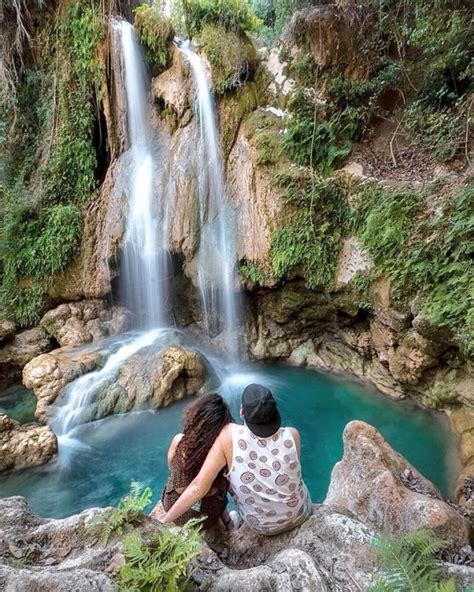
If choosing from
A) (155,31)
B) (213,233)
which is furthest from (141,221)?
(155,31)

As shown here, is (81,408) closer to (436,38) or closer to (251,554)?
(251,554)

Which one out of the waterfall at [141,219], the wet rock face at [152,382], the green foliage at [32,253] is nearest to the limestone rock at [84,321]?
the waterfall at [141,219]

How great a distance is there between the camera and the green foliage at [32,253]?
8.34 metres

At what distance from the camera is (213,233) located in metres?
8.45

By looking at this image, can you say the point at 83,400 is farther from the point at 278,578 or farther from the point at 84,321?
the point at 278,578

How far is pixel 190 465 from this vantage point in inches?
88.0

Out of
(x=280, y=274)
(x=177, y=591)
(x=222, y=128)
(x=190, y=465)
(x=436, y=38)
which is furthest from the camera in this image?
(x=222, y=128)

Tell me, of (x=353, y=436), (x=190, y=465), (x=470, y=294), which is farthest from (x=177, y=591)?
(x=470, y=294)

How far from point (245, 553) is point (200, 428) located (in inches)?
35.9

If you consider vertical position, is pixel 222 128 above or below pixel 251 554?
above

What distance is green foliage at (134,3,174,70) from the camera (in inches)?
357

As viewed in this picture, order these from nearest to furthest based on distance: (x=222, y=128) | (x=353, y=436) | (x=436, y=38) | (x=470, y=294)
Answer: (x=353, y=436) → (x=470, y=294) → (x=436, y=38) → (x=222, y=128)

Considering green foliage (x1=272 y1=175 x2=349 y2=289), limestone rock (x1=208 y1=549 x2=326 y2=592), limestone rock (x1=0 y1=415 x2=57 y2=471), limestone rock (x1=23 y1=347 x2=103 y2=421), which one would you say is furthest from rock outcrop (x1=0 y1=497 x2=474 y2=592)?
green foliage (x1=272 y1=175 x2=349 y2=289)

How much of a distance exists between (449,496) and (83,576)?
4636mm
